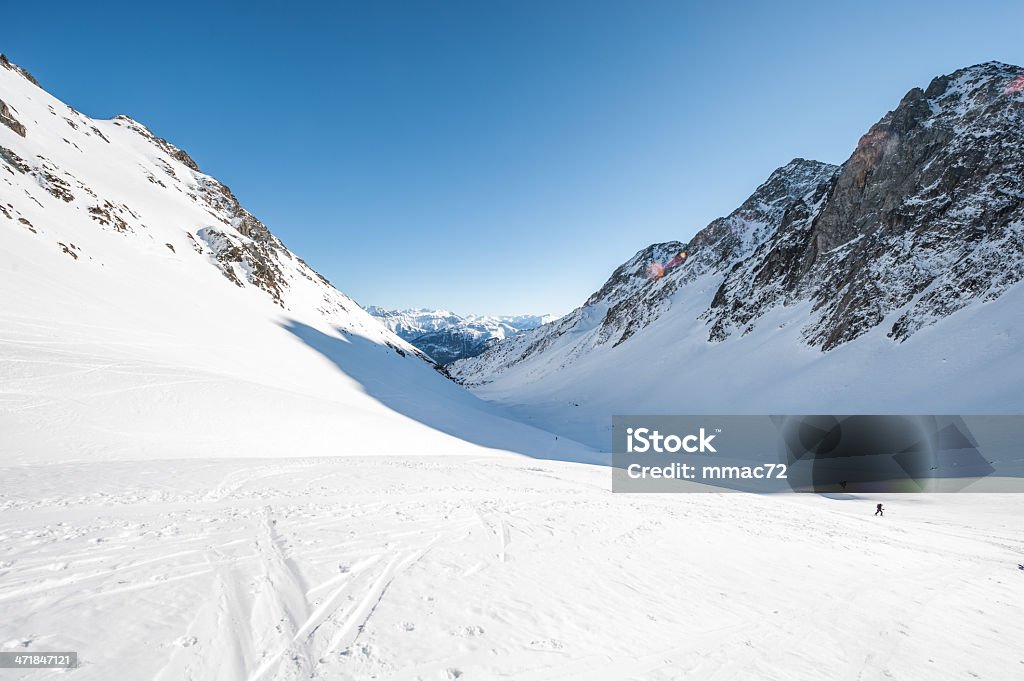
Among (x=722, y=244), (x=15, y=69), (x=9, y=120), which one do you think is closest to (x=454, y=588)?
(x=9, y=120)

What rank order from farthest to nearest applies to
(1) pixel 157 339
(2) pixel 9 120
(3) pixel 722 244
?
(3) pixel 722 244 → (2) pixel 9 120 → (1) pixel 157 339

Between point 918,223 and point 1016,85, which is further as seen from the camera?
point 918,223

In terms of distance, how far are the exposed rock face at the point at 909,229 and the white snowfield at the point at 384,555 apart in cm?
2933

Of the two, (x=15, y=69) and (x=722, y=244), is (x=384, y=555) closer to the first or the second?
(x=15, y=69)

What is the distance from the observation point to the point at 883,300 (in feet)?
134

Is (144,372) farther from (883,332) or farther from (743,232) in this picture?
(743,232)

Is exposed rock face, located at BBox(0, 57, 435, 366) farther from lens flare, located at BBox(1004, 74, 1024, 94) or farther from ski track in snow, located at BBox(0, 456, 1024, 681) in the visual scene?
lens flare, located at BBox(1004, 74, 1024, 94)

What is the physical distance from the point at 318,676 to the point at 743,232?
382 feet

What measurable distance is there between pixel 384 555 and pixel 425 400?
113ft

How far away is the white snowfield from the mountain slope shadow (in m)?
7.93

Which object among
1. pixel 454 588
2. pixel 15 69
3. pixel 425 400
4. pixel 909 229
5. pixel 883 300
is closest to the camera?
pixel 454 588

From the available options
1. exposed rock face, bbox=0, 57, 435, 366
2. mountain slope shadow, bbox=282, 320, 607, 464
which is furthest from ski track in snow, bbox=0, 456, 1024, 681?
exposed rock face, bbox=0, 57, 435, 366

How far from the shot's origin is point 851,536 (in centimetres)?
1212

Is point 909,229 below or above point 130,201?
below
